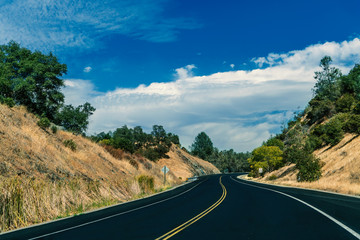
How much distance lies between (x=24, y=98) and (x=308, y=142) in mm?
43256

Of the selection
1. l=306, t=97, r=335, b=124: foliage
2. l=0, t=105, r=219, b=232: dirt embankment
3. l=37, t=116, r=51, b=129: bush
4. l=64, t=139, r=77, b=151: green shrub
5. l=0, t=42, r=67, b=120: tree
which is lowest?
l=0, t=105, r=219, b=232: dirt embankment

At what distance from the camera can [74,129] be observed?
42719 mm

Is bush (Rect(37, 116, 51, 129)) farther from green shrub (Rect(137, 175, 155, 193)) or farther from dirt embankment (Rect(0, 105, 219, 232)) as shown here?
green shrub (Rect(137, 175, 155, 193))

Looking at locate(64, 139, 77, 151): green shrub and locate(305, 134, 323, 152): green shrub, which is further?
locate(305, 134, 323, 152): green shrub

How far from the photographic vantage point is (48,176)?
68.5 ft

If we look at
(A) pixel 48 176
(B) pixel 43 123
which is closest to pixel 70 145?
(B) pixel 43 123

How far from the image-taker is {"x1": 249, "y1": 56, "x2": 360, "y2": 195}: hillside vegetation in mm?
33812

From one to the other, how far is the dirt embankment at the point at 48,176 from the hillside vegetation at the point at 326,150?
A: 1821cm

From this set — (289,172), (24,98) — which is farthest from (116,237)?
(289,172)

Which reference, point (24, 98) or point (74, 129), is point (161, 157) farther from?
point (24, 98)

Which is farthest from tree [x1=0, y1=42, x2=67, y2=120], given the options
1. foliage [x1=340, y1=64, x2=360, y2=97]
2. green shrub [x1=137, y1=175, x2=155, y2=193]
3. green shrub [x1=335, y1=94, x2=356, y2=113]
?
foliage [x1=340, y1=64, x2=360, y2=97]

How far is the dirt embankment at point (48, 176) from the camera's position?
1302 centimetres

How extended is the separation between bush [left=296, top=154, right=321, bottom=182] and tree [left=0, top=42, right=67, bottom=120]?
3134 centimetres

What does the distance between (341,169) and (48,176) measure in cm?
3091
